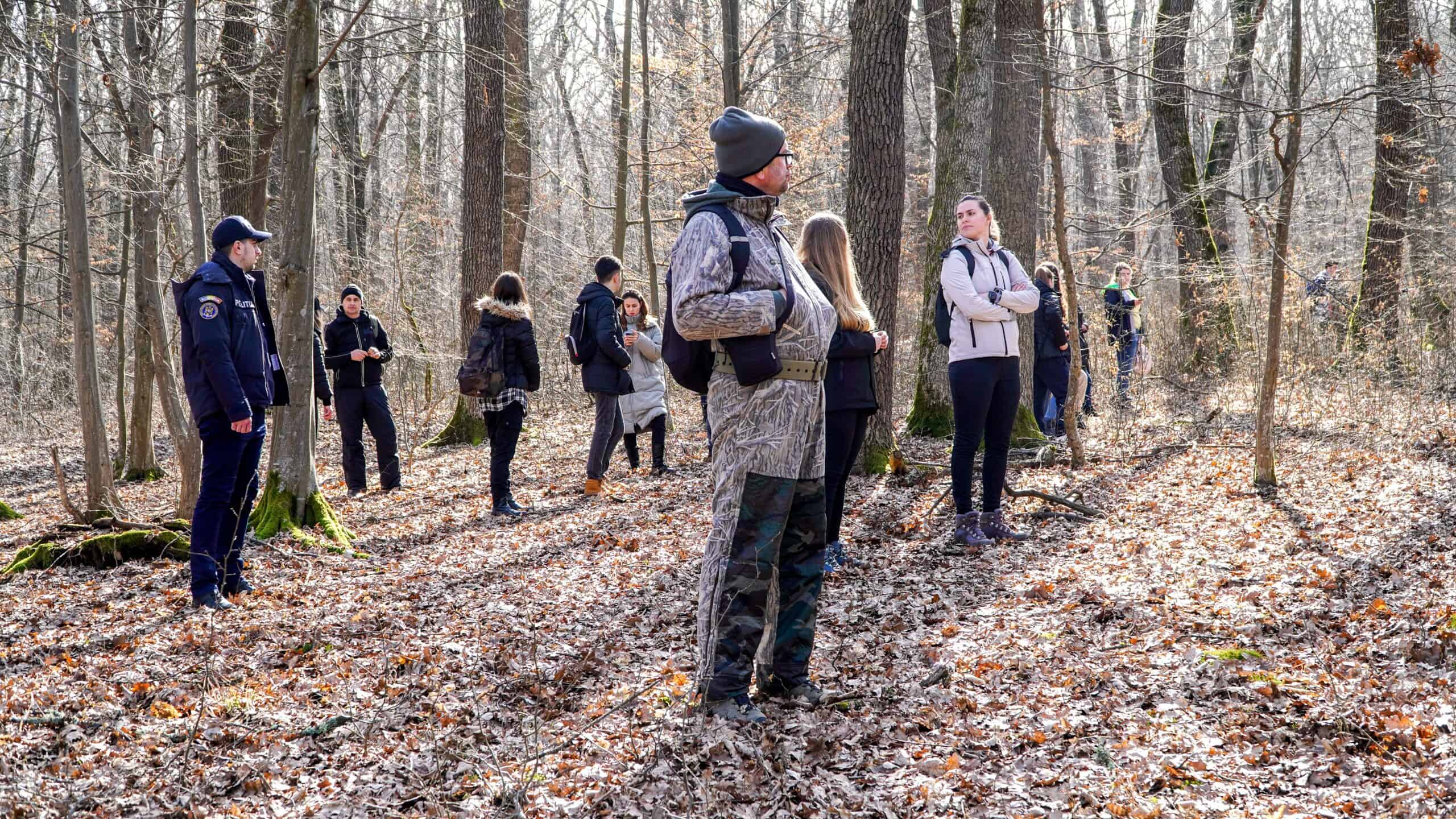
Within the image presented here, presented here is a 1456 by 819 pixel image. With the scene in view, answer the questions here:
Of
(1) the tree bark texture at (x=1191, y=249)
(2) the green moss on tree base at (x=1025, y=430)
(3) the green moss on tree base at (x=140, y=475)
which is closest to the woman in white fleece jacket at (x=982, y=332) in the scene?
(2) the green moss on tree base at (x=1025, y=430)

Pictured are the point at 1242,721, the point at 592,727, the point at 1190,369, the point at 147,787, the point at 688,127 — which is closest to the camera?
the point at 147,787

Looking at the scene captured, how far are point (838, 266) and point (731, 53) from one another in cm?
939

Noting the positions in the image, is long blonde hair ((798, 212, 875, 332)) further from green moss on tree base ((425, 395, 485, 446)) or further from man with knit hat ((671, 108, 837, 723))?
green moss on tree base ((425, 395, 485, 446))

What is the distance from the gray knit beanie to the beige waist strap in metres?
0.71

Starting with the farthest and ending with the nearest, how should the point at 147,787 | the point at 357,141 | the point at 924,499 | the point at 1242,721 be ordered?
the point at 357,141 < the point at 924,499 < the point at 1242,721 < the point at 147,787

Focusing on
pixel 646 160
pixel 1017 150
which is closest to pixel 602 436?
pixel 1017 150

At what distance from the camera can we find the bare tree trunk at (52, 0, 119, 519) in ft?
26.7

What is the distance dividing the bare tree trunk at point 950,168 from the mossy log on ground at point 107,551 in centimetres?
641

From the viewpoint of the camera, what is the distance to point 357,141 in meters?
23.0

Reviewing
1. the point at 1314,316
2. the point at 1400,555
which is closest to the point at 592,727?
the point at 1400,555

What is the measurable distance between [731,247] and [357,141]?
2177 cm

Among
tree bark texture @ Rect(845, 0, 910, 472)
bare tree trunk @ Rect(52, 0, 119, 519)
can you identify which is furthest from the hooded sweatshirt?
bare tree trunk @ Rect(52, 0, 119, 519)

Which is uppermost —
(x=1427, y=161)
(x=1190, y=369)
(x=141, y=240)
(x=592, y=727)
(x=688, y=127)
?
(x=688, y=127)

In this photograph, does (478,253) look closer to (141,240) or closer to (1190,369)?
(141,240)
